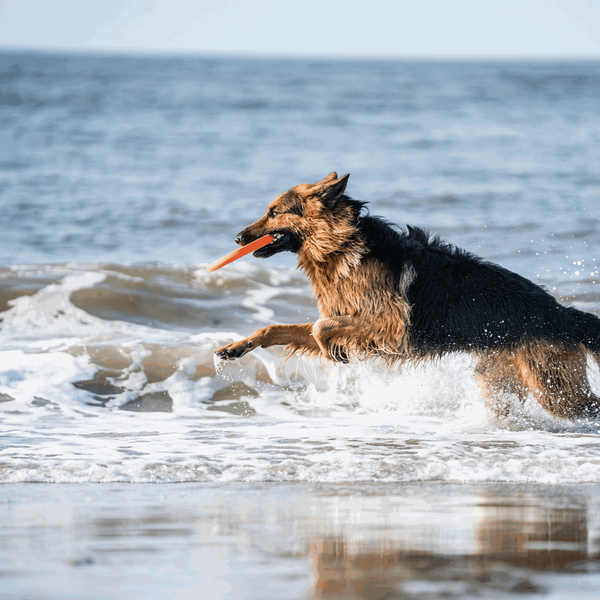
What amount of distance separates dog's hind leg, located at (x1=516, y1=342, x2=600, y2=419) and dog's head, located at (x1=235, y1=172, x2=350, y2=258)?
1673 millimetres

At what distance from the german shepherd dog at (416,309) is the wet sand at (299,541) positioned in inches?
55.4

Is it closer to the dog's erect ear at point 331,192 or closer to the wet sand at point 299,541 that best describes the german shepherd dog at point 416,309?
the dog's erect ear at point 331,192

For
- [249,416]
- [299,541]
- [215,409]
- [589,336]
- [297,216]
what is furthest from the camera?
[215,409]

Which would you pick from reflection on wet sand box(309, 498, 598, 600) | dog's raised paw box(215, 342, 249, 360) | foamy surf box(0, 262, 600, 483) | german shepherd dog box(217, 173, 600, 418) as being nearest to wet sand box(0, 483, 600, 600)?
reflection on wet sand box(309, 498, 598, 600)

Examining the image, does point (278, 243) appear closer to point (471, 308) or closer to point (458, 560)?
point (471, 308)

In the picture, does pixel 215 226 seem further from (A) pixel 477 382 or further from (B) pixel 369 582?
(B) pixel 369 582

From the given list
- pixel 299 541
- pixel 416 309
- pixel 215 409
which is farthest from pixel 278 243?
pixel 299 541

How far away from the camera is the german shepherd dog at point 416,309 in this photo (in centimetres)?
541

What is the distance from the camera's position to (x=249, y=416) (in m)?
6.44

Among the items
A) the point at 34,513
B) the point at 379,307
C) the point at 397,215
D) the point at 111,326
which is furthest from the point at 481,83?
the point at 34,513

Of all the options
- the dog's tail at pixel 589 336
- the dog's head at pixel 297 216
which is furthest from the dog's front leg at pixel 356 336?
the dog's tail at pixel 589 336

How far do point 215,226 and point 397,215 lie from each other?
11.0ft

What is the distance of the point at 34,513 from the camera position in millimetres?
3707

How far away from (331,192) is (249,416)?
2.04 metres
